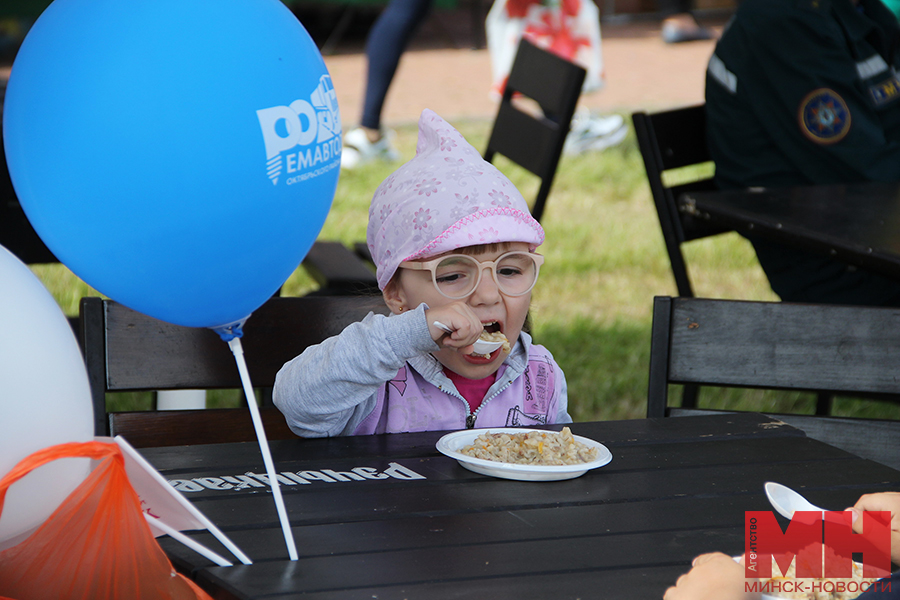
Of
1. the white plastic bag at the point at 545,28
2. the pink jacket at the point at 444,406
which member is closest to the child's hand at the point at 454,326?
the pink jacket at the point at 444,406

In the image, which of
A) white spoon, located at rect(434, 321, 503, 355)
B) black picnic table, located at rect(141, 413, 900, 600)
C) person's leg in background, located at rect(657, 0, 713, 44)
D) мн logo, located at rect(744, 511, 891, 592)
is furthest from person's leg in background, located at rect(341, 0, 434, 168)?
person's leg in background, located at rect(657, 0, 713, 44)

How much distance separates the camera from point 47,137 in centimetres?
101

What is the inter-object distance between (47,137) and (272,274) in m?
0.28

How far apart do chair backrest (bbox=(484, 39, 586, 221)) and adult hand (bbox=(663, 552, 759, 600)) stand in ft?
6.86

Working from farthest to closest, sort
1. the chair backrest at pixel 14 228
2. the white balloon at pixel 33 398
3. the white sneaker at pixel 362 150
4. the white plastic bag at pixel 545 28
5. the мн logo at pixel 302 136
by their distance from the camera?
the white plastic bag at pixel 545 28, the white sneaker at pixel 362 150, the chair backrest at pixel 14 228, the мн logo at pixel 302 136, the white balloon at pixel 33 398

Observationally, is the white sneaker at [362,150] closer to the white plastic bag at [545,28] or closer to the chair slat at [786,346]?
the white plastic bag at [545,28]

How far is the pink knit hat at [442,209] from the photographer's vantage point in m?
1.68

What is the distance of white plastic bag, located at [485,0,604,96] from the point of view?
708 centimetres

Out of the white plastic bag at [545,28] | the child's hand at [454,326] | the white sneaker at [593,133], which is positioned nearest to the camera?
the child's hand at [454,326]

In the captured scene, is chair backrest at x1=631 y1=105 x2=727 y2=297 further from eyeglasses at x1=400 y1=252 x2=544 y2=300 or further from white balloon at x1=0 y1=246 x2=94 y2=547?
white balloon at x1=0 y1=246 x2=94 y2=547

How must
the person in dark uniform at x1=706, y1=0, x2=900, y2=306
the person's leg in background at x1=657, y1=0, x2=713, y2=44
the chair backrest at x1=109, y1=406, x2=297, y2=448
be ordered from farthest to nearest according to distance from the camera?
the person's leg in background at x1=657, y1=0, x2=713, y2=44, the person in dark uniform at x1=706, y1=0, x2=900, y2=306, the chair backrest at x1=109, y1=406, x2=297, y2=448

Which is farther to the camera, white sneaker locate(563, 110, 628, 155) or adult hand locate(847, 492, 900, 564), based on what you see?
white sneaker locate(563, 110, 628, 155)

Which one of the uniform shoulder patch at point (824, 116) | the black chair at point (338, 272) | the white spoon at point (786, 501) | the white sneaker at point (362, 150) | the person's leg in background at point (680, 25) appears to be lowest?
the white spoon at point (786, 501)

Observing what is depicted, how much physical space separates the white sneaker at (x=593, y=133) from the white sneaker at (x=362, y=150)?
130 cm
